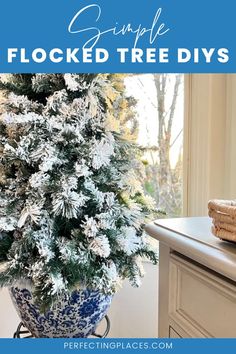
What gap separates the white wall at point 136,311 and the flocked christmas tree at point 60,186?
1.39ft

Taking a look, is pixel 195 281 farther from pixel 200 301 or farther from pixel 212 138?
pixel 212 138

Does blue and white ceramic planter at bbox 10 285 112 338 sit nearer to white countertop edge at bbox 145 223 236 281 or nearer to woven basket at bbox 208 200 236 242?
white countertop edge at bbox 145 223 236 281

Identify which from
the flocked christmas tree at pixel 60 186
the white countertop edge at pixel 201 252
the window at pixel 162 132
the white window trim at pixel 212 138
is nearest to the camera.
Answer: the white countertop edge at pixel 201 252

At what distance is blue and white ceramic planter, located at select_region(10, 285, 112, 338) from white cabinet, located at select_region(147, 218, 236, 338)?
31 centimetres

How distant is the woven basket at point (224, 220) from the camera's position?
0.49 meters

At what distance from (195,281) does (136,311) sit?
0.90m

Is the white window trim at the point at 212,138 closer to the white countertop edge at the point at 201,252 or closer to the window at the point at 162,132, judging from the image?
the window at the point at 162,132

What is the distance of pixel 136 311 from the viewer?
1.39 metres

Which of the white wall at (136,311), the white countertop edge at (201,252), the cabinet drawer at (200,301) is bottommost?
the white wall at (136,311)

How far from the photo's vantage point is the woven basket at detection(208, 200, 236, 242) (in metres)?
0.49
